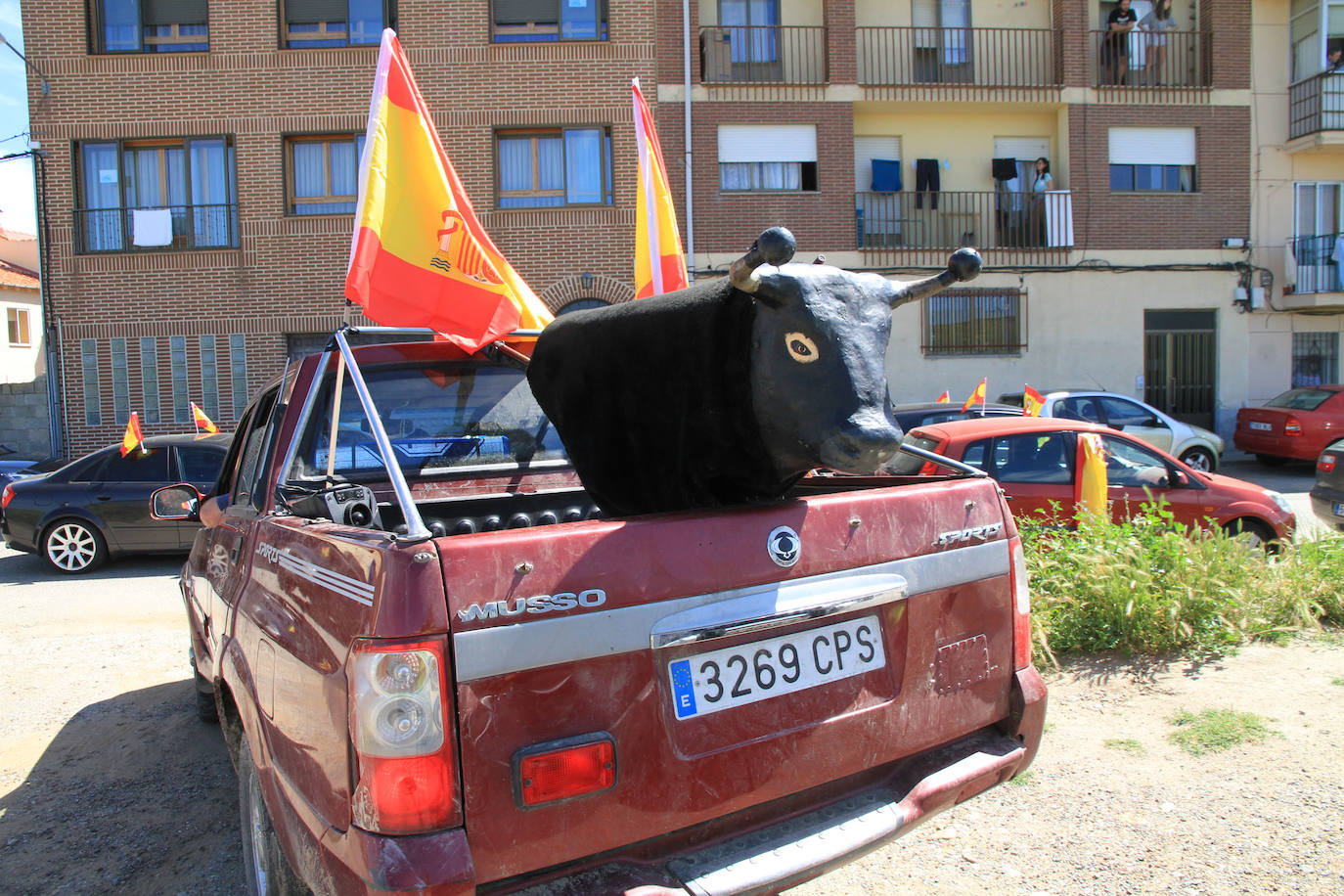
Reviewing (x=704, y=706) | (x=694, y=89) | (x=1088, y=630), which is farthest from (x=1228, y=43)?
(x=704, y=706)

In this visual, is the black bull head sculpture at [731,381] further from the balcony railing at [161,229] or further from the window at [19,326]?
the window at [19,326]

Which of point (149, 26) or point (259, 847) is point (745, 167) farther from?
point (259, 847)

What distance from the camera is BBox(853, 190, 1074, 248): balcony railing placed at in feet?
63.7

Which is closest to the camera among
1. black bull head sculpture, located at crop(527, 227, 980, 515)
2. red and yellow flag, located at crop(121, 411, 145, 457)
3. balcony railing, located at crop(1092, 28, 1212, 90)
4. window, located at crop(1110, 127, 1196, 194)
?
black bull head sculpture, located at crop(527, 227, 980, 515)

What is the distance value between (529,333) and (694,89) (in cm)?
1616

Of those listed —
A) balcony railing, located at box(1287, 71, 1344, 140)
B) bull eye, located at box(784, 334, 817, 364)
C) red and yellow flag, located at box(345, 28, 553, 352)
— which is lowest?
bull eye, located at box(784, 334, 817, 364)

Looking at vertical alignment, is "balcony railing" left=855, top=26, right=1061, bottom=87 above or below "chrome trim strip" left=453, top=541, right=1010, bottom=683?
above

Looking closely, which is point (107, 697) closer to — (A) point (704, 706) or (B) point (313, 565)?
(B) point (313, 565)

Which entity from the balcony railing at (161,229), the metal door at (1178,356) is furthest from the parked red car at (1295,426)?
the balcony railing at (161,229)

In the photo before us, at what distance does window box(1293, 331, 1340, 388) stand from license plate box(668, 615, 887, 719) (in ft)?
74.1

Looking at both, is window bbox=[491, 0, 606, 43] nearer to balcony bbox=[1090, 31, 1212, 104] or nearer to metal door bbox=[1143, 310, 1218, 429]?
balcony bbox=[1090, 31, 1212, 104]

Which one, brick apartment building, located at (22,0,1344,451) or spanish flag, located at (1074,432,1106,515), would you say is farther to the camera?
brick apartment building, located at (22,0,1344,451)

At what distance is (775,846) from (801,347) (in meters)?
1.27

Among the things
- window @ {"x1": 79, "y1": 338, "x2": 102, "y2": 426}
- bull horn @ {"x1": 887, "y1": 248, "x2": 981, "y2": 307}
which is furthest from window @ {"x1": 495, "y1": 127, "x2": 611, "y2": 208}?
bull horn @ {"x1": 887, "y1": 248, "x2": 981, "y2": 307}
